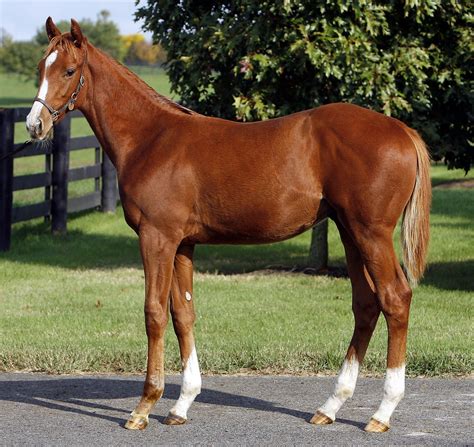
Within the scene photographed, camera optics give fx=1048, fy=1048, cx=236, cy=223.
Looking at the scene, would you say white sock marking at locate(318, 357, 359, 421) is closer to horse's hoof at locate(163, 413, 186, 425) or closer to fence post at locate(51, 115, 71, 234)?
horse's hoof at locate(163, 413, 186, 425)

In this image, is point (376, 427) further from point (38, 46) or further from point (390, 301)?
point (38, 46)

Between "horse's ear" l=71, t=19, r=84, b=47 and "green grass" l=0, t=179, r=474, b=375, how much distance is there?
8.21ft

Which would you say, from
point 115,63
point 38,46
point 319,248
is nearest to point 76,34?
point 115,63

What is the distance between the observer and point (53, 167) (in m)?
15.4

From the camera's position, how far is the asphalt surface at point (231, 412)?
575cm

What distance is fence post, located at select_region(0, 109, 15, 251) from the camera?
13.2 meters

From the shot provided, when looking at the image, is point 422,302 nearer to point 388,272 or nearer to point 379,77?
point 379,77

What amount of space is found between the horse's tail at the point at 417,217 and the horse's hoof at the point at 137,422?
5.79ft

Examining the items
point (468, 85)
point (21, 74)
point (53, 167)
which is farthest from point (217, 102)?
point (21, 74)

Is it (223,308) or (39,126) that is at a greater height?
(39,126)

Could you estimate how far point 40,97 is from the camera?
6.13 m

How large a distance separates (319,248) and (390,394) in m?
6.48

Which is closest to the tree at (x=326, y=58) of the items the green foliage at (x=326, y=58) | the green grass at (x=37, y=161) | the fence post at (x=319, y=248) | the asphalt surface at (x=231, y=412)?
the green foliage at (x=326, y=58)

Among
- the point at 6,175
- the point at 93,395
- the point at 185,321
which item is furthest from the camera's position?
the point at 6,175
